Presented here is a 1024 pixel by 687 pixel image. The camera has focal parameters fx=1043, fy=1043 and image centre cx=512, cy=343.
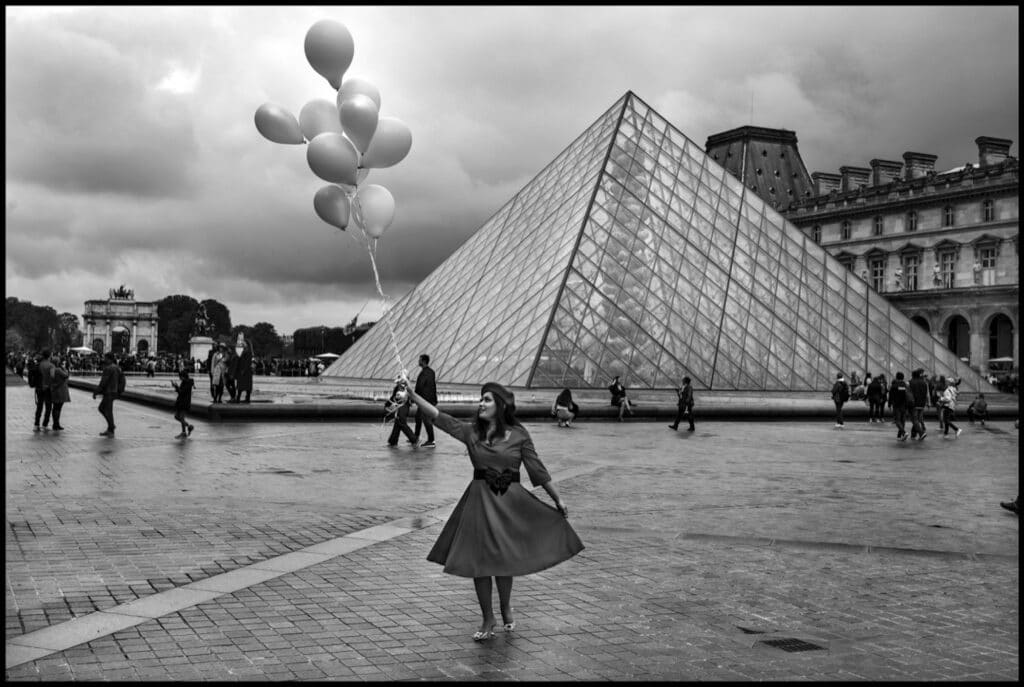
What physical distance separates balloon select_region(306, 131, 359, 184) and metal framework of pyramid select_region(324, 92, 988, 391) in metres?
21.0

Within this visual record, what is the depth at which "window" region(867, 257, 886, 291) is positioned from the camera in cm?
6862

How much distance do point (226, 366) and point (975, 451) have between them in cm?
1467

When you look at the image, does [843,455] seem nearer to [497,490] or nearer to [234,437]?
[234,437]

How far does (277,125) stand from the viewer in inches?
352

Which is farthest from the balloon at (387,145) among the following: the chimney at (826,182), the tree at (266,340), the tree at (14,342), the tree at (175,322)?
the tree at (266,340)

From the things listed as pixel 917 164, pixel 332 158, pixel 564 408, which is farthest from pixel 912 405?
pixel 917 164

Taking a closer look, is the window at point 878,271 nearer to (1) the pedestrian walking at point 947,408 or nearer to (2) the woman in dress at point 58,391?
(1) the pedestrian walking at point 947,408

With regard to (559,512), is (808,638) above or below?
below

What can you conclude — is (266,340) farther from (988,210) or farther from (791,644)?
(791,644)

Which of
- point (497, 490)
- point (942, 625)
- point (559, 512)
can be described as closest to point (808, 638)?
point (942, 625)

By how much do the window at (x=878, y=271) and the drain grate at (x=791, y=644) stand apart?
67766 millimetres

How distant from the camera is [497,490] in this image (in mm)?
5043

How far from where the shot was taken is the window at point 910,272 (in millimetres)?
66000

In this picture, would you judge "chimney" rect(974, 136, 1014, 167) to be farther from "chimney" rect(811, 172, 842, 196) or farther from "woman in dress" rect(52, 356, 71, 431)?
"woman in dress" rect(52, 356, 71, 431)
